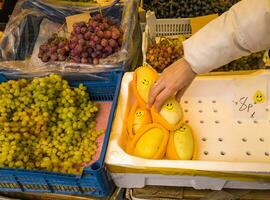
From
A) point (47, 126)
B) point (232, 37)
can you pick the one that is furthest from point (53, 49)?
point (232, 37)

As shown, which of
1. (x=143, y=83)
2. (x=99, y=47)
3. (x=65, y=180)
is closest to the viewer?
(x=65, y=180)

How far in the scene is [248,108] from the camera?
1.07 meters

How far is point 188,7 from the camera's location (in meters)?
1.43

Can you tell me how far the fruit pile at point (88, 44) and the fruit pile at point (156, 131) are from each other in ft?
0.90

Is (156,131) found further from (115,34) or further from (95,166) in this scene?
(115,34)

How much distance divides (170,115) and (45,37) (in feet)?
2.76

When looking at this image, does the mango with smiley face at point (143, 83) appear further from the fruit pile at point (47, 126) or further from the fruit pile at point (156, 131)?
the fruit pile at point (47, 126)

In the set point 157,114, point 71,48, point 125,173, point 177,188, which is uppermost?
point 71,48

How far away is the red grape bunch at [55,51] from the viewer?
125 cm

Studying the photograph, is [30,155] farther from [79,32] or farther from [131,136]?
Result: [79,32]

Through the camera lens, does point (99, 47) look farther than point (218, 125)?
Yes

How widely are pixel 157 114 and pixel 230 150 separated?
0.27 m

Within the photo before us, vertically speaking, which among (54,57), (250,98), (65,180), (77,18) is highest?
(77,18)

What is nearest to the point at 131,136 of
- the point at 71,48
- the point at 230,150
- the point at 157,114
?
the point at 157,114
